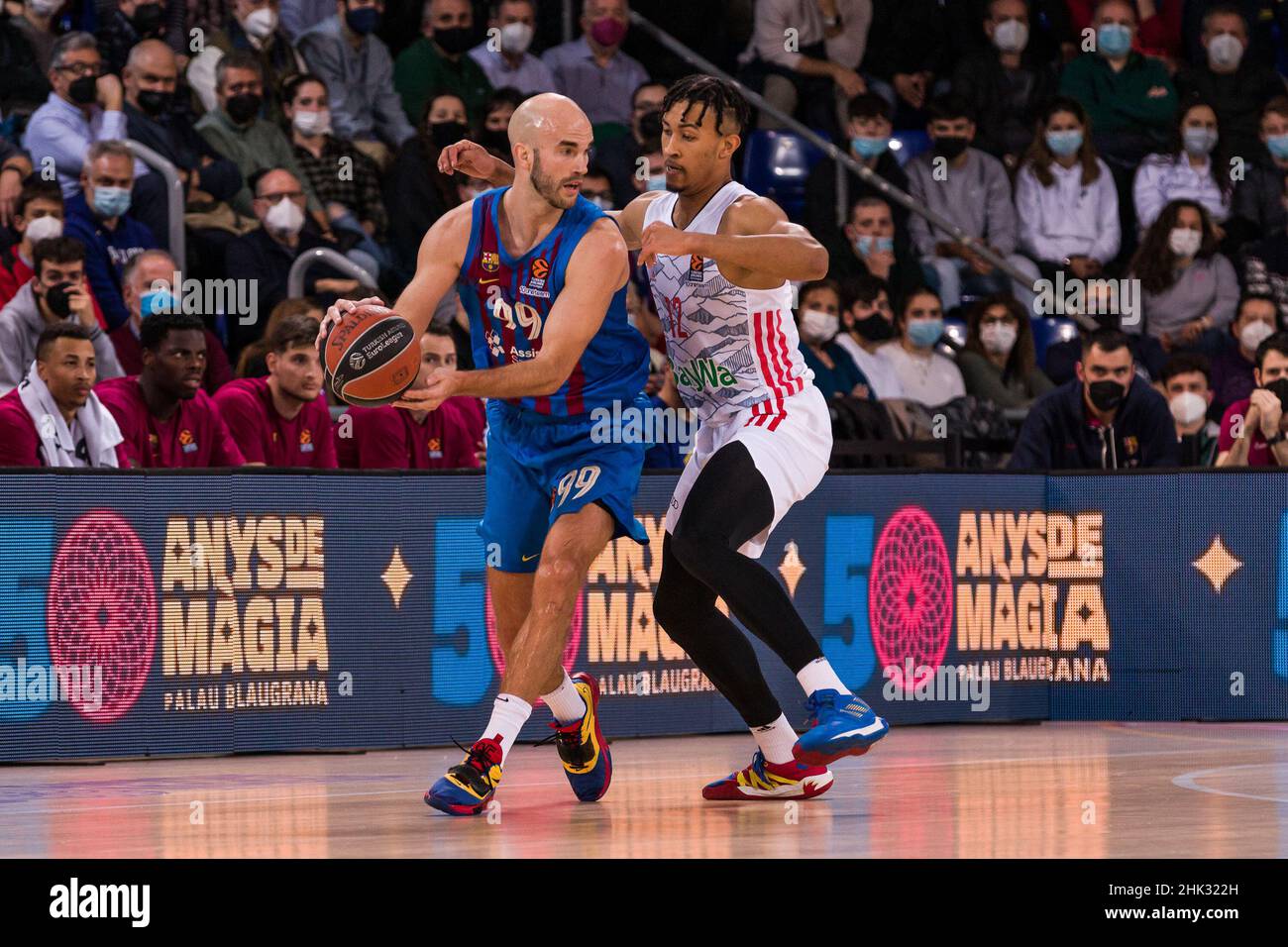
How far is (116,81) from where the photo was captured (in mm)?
A: 12469

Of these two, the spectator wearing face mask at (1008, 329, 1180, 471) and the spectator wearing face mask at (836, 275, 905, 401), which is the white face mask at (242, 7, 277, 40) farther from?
the spectator wearing face mask at (1008, 329, 1180, 471)

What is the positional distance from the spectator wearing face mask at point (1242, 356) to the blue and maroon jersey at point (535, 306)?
8.35 m

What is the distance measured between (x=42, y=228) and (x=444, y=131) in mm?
3289

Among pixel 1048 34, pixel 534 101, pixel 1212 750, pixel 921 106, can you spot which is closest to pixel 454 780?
pixel 534 101

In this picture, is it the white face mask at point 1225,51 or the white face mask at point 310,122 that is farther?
the white face mask at point 1225,51

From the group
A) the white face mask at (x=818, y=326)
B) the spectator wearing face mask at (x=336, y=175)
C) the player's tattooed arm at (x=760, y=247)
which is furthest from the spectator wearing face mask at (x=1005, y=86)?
the player's tattooed arm at (x=760, y=247)

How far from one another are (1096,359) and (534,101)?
5736 mm

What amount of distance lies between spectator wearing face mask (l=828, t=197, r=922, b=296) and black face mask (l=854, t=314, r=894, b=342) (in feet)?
3.02

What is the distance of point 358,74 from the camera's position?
14133mm

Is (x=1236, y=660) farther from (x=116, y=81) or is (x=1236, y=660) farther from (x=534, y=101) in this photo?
(x=116, y=81)

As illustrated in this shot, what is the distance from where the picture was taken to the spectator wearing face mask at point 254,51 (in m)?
13.2

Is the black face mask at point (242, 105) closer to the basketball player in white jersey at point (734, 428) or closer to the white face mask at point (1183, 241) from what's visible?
the basketball player in white jersey at point (734, 428)

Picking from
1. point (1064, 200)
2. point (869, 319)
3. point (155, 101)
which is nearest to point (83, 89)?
point (155, 101)

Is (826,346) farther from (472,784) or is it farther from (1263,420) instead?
(472,784)
